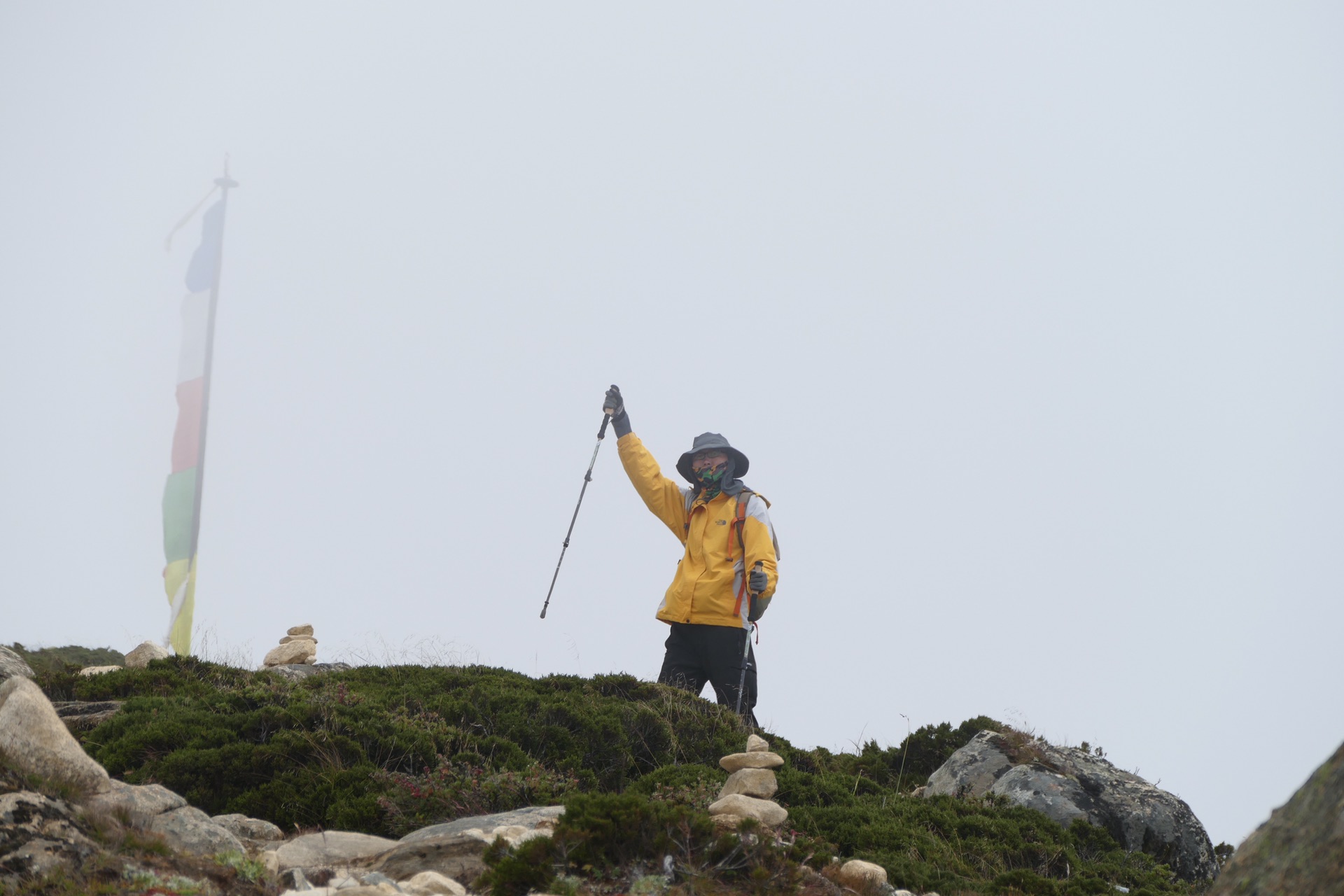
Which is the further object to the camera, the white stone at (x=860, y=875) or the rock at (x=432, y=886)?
the white stone at (x=860, y=875)

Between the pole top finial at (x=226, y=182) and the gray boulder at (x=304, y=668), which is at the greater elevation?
the pole top finial at (x=226, y=182)

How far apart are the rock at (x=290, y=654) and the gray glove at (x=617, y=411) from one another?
395 centimetres

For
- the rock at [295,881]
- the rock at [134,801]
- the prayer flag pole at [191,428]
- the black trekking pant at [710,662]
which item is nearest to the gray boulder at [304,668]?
the black trekking pant at [710,662]

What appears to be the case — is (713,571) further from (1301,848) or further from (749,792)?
(1301,848)

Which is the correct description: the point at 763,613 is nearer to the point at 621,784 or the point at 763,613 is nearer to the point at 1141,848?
the point at 621,784

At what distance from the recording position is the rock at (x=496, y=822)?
531 centimetres

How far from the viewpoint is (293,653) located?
11516mm

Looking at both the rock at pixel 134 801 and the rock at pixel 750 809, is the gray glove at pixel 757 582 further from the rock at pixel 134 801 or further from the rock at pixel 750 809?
the rock at pixel 134 801

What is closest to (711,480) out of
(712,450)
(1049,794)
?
(712,450)

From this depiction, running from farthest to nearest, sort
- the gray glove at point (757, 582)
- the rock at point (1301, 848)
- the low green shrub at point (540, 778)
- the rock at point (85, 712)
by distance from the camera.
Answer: the gray glove at point (757, 582)
the rock at point (85, 712)
the low green shrub at point (540, 778)
the rock at point (1301, 848)

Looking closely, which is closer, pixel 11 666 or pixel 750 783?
pixel 750 783

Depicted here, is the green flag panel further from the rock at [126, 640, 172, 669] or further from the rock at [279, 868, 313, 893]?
the rock at [279, 868, 313, 893]

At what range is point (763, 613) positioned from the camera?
1059 centimetres

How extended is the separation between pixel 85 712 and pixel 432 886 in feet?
16.4
